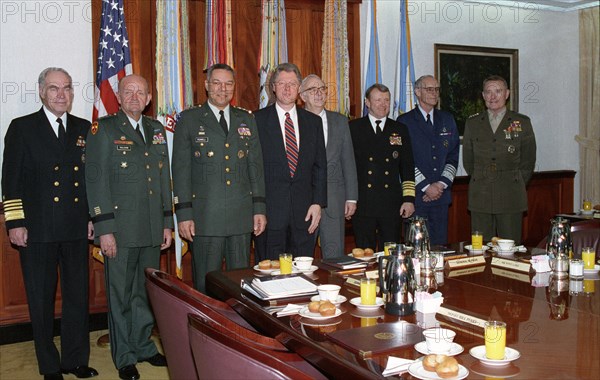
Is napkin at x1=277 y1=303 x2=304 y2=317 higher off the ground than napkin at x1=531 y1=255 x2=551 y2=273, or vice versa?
napkin at x1=531 y1=255 x2=551 y2=273

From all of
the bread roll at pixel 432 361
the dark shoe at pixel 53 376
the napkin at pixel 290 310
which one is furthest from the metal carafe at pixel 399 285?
the dark shoe at pixel 53 376

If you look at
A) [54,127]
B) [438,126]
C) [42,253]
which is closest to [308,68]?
[438,126]

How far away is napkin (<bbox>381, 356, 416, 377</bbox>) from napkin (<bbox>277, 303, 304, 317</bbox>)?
0.55 meters

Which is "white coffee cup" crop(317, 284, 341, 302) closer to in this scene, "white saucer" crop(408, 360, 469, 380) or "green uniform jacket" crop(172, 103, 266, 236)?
"white saucer" crop(408, 360, 469, 380)

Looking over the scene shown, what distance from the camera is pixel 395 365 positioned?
1531 millimetres

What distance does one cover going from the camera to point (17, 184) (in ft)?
11.4

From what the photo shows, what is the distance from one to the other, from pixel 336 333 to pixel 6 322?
341cm

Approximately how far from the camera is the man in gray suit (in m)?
4.35

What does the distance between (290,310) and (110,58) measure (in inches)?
119

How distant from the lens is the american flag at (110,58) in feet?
14.5

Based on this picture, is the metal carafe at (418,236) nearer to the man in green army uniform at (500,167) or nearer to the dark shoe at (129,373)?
the dark shoe at (129,373)

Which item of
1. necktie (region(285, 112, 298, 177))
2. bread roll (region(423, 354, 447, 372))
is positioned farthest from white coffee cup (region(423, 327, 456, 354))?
necktie (region(285, 112, 298, 177))

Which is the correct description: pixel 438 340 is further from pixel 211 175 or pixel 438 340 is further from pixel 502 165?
pixel 502 165

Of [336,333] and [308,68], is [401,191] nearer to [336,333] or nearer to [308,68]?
[308,68]
